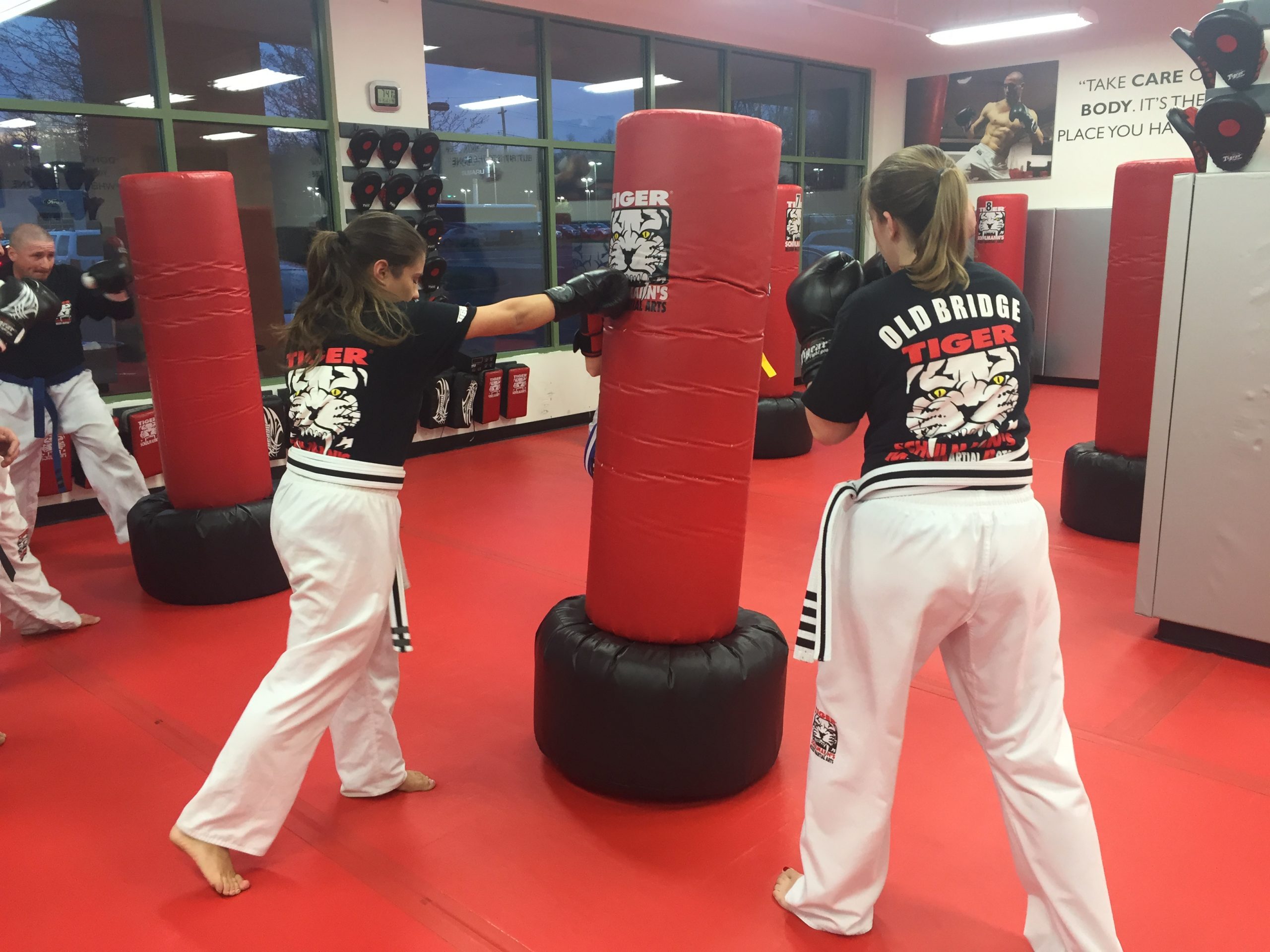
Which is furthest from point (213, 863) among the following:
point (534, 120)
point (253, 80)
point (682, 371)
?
point (534, 120)

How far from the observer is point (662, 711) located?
2352mm

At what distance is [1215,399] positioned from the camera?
10.9ft

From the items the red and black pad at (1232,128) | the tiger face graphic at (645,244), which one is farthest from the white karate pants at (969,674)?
the red and black pad at (1232,128)

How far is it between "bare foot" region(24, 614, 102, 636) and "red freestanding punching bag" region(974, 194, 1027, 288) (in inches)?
310

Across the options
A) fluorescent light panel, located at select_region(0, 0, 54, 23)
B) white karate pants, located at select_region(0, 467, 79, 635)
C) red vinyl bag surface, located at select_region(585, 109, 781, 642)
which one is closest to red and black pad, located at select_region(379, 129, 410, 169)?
fluorescent light panel, located at select_region(0, 0, 54, 23)

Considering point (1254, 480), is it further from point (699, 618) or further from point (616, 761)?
point (616, 761)

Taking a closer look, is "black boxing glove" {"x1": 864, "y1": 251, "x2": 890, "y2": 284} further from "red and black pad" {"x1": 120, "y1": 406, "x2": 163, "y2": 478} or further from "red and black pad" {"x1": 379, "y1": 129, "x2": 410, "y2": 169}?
"red and black pad" {"x1": 379, "y1": 129, "x2": 410, "y2": 169}

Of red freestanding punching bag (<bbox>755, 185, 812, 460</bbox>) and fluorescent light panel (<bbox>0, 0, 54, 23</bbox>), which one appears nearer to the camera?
fluorescent light panel (<bbox>0, 0, 54, 23</bbox>)

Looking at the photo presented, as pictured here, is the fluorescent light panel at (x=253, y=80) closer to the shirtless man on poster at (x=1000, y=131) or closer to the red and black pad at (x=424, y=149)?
the red and black pad at (x=424, y=149)

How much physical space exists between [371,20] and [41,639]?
15.5ft

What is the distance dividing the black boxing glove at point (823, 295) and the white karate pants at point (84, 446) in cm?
348

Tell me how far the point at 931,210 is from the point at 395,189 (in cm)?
547

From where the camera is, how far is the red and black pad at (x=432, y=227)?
Answer: 6.62 m

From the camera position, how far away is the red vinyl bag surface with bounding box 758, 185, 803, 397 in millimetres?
6484
